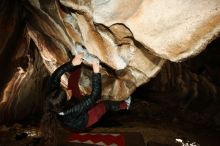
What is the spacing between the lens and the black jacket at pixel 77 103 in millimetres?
4538

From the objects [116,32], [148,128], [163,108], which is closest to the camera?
[116,32]

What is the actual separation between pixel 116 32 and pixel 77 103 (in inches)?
52.1

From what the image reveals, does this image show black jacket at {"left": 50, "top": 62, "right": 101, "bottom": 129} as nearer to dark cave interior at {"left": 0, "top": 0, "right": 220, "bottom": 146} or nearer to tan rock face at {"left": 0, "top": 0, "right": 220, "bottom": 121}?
tan rock face at {"left": 0, "top": 0, "right": 220, "bottom": 121}

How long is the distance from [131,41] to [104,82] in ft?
6.92

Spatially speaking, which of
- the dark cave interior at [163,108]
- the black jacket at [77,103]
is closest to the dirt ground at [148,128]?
the dark cave interior at [163,108]

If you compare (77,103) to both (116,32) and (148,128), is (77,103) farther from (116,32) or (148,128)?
(148,128)

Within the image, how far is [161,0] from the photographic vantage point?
11.9 feet

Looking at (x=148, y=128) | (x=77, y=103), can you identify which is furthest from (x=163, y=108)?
(x=77, y=103)

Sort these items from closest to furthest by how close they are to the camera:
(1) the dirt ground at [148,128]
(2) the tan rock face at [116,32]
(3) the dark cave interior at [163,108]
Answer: (2) the tan rock face at [116,32] < (1) the dirt ground at [148,128] < (3) the dark cave interior at [163,108]

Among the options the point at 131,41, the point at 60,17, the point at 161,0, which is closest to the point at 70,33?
the point at 60,17

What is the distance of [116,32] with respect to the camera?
464cm

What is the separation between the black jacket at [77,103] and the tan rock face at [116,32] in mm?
594

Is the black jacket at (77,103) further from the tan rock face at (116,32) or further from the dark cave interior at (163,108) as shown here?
the dark cave interior at (163,108)

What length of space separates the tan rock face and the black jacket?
0.59 metres
